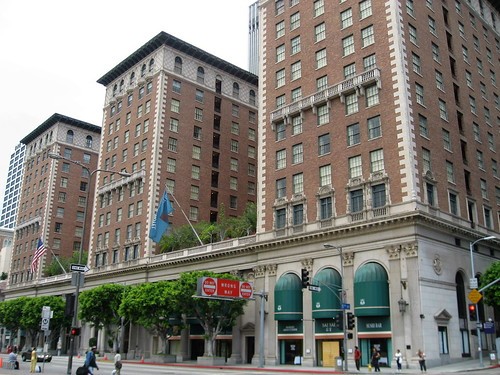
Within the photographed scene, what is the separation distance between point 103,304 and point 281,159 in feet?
97.0

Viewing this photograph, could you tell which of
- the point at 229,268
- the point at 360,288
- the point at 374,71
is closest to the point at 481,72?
the point at 374,71

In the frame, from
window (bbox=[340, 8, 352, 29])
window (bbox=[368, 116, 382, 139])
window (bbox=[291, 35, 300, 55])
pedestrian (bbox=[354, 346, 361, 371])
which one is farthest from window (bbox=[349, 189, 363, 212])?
window (bbox=[291, 35, 300, 55])

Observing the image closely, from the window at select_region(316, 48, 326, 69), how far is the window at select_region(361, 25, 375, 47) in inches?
185

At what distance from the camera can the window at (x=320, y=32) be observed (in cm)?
5647

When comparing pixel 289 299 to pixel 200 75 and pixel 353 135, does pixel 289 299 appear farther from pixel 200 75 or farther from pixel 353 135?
pixel 200 75

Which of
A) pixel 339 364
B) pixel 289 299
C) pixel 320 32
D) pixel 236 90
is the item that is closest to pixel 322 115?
pixel 320 32

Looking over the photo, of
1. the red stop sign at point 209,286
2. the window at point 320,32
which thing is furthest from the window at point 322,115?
the red stop sign at point 209,286

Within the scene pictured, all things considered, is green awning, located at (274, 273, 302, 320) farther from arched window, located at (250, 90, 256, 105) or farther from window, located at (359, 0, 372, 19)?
arched window, located at (250, 90, 256, 105)

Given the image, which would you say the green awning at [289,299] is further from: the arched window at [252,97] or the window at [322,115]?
the arched window at [252,97]

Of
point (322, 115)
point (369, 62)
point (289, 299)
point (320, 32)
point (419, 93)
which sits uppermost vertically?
point (320, 32)

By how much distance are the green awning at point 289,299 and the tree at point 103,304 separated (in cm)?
2411

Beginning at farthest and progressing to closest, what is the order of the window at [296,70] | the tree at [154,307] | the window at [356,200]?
the window at [296,70], the tree at [154,307], the window at [356,200]

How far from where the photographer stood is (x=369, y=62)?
50.9 meters

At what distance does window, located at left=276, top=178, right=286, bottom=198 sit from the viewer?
55.7 m
